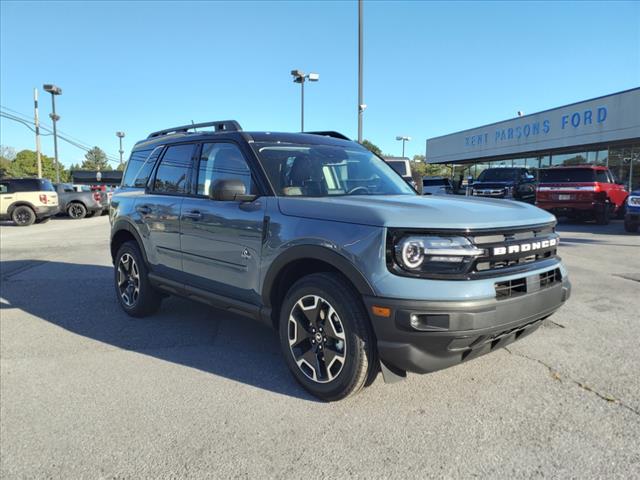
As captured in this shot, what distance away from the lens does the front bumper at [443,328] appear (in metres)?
2.64

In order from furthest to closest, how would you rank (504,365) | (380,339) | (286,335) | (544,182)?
(544,182) → (504,365) → (286,335) → (380,339)

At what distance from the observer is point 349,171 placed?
4.16m

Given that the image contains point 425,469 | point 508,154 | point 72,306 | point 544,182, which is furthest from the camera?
point 508,154

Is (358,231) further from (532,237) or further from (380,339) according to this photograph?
(532,237)

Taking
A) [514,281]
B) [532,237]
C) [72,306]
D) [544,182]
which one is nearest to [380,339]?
[514,281]

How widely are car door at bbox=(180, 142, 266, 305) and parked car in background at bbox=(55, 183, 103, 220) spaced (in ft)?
68.4

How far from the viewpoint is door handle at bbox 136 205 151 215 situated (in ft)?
16.0

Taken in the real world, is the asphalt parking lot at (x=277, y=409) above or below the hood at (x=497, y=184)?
below

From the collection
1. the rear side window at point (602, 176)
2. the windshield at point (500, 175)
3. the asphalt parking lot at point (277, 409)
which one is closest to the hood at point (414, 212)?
the asphalt parking lot at point (277, 409)

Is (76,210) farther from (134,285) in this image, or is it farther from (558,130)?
(558,130)

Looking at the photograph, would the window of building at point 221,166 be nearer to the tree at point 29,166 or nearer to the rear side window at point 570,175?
the rear side window at point 570,175

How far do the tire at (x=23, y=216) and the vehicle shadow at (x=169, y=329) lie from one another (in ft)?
43.8

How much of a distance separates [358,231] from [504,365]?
1.81m

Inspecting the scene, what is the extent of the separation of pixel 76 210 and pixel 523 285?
2377 cm
